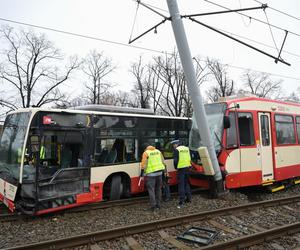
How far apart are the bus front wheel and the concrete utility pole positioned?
2.89m

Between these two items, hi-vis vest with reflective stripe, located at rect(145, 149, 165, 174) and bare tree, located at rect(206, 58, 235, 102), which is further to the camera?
bare tree, located at rect(206, 58, 235, 102)

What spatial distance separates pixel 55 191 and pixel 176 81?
33720 mm

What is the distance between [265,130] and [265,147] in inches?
23.9

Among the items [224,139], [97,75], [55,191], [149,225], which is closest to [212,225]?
[149,225]

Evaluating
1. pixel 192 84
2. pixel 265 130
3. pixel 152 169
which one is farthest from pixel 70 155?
pixel 265 130

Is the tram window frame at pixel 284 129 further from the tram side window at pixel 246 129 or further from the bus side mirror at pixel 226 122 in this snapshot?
the bus side mirror at pixel 226 122

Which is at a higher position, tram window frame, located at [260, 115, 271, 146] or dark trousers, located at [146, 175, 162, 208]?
tram window frame, located at [260, 115, 271, 146]

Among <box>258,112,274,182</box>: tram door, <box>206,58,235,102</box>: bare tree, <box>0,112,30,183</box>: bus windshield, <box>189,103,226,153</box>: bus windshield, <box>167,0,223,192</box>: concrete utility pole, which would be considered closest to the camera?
<box>0,112,30,183</box>: bus windshield

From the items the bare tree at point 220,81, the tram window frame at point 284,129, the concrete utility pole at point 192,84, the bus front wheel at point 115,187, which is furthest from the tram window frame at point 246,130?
the bare tree at point 220,81

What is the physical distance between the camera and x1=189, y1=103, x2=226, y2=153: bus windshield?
9.71m

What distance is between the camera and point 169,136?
11148mm

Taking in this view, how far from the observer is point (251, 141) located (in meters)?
10.1

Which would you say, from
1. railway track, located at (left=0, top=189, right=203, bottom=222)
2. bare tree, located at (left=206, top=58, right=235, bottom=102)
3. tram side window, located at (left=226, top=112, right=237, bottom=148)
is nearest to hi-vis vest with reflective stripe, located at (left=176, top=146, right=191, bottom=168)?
tram side window, located at (left=226, top=112, right=237, bottom=148)

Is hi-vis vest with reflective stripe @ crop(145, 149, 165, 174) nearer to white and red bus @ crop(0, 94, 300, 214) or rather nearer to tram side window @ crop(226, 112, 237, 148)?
white and red bus @ crop(0, 94, 300, 214)
